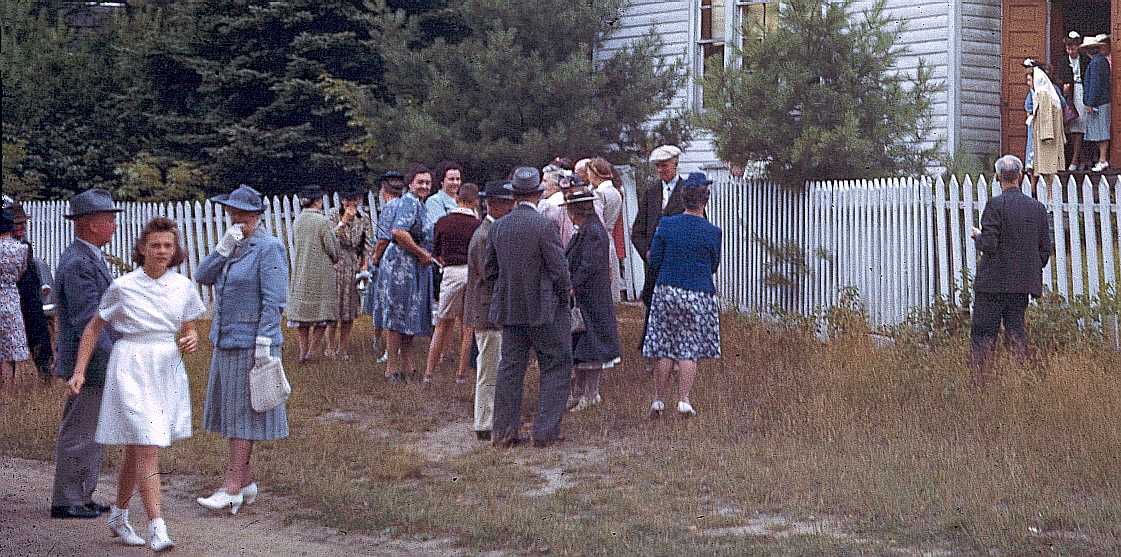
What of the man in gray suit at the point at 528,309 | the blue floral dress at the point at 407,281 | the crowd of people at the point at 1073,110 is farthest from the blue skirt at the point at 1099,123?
the man in gray suit at the point at 528,309

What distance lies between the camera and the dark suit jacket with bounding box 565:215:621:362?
10.4 m

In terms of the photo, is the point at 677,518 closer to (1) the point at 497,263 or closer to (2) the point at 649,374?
(1) the point at 497,263

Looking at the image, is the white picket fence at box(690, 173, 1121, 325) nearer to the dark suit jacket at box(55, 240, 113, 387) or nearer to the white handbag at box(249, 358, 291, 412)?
the white handbag at box(249, 358, 291, 412)

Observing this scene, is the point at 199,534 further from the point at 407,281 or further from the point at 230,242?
the point at 407,281

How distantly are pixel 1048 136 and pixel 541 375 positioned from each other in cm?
977

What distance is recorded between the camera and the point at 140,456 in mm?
7039

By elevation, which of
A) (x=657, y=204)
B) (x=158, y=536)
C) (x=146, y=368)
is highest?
(x=657, y=204)

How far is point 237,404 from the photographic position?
7812 mm

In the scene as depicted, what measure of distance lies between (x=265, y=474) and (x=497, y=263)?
2.07 meters

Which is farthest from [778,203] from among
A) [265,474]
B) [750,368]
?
[265,474]

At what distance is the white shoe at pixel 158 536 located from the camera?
695 cm

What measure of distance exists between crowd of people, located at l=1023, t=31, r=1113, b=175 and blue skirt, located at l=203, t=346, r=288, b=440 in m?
12.2

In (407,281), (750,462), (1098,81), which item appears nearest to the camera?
(750,462)

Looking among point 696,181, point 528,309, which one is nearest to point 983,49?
point 696,181
